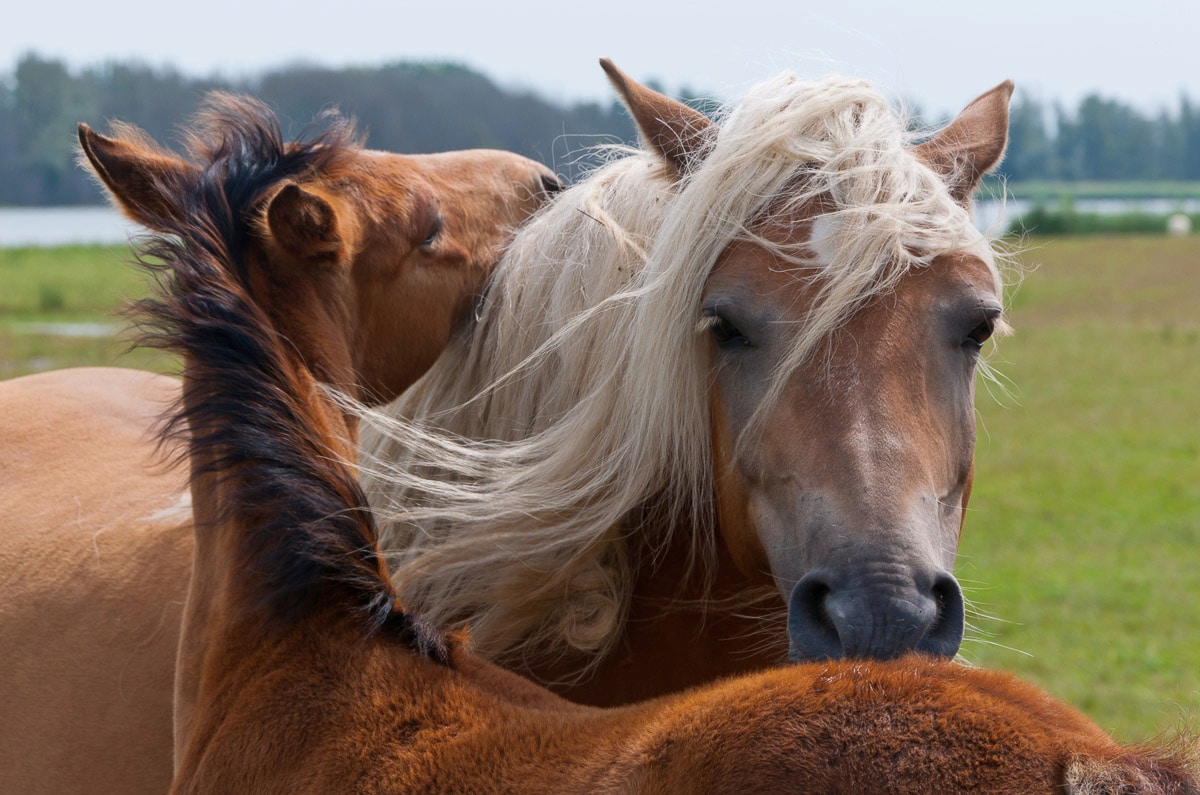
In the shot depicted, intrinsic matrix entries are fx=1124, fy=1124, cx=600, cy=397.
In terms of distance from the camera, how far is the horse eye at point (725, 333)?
186 centimetres

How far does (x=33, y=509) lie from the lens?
2.81m

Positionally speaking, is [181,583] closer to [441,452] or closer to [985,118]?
[441,452]

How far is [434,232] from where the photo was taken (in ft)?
7.16

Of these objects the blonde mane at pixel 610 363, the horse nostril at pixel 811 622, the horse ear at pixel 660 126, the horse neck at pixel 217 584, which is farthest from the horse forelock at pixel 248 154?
the horse nostril at pixel 811 622

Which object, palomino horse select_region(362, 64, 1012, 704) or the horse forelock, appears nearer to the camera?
palomino horse select_region(362, 64, 1012, 704)

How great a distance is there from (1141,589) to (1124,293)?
61.1 feet

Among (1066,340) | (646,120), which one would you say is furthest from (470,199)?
(1066,340)

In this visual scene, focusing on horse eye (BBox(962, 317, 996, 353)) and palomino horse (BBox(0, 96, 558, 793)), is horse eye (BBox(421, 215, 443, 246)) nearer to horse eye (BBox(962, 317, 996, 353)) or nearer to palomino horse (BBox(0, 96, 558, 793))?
palomino horse (BBox(0, 96, 558, 793))

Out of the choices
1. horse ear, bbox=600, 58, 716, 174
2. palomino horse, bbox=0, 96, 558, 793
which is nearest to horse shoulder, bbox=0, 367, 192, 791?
palomino horse, bbox=0, 96, 558, 793

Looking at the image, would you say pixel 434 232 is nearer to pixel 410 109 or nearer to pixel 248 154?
pixel 248 154

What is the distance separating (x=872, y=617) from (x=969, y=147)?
1.00m

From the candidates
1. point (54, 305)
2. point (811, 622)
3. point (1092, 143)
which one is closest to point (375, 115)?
point (811, 622)

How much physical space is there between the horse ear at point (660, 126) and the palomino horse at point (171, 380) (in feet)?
1.40

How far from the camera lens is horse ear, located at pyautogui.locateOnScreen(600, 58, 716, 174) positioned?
2070 millimetres
